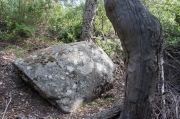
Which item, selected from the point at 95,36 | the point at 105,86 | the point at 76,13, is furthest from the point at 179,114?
the point at 76,13

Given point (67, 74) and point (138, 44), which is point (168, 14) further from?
point (138, 44)

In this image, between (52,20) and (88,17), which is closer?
(88,17)

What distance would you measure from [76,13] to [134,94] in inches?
191

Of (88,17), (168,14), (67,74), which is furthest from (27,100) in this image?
(168,14)

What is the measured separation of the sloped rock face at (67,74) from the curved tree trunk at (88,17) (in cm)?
125

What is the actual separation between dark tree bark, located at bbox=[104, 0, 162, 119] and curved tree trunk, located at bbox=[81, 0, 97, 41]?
133 inches

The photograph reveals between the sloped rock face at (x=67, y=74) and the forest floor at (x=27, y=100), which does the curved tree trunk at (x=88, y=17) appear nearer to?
the sloped rock face at (x=67, y=74)

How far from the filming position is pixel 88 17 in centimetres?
556

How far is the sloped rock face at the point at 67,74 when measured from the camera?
3754 millimetres

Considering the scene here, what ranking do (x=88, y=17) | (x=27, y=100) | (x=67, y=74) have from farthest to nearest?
(x=88, y=17) → (x=67, y=74) → (x=27, y=100)

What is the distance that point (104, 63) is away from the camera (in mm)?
4484

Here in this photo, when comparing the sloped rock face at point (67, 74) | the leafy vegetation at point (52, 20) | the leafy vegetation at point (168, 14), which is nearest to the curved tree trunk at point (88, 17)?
the leafy vegetation at point (52, 20)

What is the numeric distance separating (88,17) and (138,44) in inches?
143

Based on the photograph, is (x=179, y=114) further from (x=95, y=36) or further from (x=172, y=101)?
(x=95, y=36)
